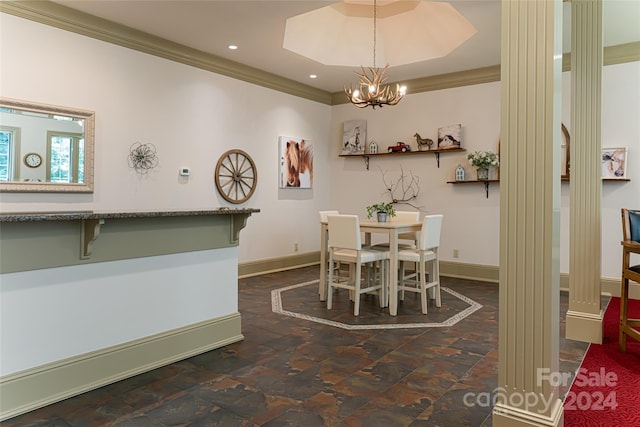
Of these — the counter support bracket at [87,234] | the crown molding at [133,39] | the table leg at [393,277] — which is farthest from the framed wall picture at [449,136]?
the counter support bracket at [87,234]

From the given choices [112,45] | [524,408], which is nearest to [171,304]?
[524,408]

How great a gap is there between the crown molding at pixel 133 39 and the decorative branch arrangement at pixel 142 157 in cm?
105

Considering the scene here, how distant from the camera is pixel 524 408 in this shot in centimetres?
187

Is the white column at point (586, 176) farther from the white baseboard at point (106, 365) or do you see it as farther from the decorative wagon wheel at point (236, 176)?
the decorative wagon wheel at point (236, 176)

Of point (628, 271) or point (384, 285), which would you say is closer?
point (628, 271)

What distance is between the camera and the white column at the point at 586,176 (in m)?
3.31

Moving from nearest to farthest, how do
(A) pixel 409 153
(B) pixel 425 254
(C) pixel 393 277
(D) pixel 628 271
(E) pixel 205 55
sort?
1. (D) pixel 628 271
2. (C) pixel 393 277
3. (B) pixel 425 254
4. (E) pixel 205 55
5. (A) pixel 409 153

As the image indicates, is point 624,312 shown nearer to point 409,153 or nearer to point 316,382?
point 316,382

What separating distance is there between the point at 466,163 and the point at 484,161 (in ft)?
1.41

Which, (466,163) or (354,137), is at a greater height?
(354,137)

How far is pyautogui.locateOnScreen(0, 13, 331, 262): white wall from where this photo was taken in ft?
12.5

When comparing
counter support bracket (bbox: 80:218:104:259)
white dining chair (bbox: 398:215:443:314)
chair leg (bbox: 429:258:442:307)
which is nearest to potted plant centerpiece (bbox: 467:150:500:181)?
white dining chair (bbox: 398:215:443:314)

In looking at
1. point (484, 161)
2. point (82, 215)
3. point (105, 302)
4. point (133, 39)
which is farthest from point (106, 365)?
point (484, 161)

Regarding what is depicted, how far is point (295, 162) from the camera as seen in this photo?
6625 mm
